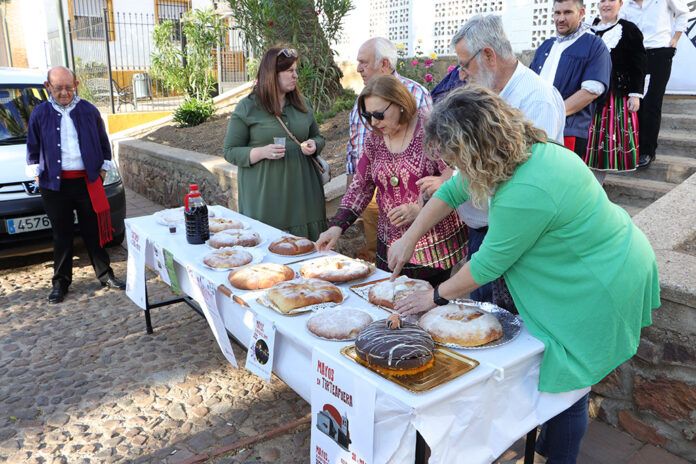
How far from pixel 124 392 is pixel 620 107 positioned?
393 cm

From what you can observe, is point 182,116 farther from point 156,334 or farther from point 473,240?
point 473,240

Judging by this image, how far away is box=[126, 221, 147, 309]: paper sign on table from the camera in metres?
3.60

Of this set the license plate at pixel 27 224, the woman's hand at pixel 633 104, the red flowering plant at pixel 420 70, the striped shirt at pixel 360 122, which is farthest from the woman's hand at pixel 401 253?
the red flowering plant at pixel 420 70

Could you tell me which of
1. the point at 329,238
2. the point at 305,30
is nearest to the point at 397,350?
the point at 329,238

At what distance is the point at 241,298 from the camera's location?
7.88ft

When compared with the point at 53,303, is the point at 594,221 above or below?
above

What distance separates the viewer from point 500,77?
104 inches

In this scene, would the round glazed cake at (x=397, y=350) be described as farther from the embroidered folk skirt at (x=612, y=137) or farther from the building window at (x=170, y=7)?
the building window at (x=170, y=7)

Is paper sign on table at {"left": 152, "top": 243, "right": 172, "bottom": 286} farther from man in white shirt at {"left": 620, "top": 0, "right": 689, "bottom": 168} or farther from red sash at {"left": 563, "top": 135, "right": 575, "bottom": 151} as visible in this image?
man in white shirt at {"left": 620, "top": 0, "right": 689, "bottom": 168}

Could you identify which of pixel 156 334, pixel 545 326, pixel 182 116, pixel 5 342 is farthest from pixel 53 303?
pixel 182 116

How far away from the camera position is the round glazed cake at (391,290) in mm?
2283

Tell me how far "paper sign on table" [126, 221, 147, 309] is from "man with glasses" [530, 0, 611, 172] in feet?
9.30

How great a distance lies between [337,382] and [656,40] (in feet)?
15.7

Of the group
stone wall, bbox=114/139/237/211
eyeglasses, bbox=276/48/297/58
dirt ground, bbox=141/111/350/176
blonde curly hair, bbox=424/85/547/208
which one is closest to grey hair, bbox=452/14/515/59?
blonde curly hair, bbox=424/85/547/208
